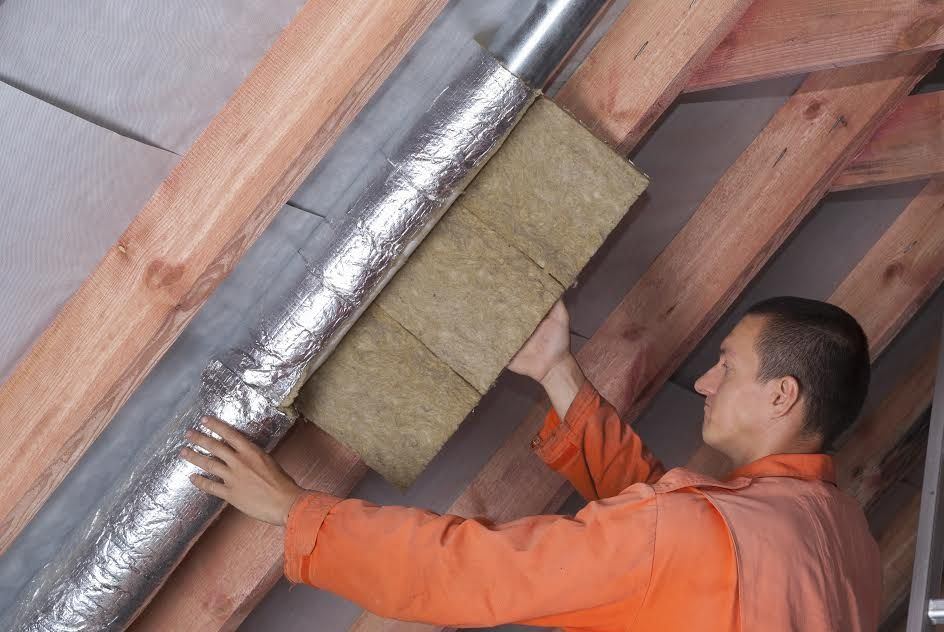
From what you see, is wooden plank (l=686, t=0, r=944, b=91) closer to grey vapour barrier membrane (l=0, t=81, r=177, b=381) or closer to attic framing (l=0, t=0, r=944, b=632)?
attic framing (l=0, t=0, r=944, b=632)

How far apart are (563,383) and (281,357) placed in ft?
1.67

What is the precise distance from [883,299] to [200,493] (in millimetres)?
1643

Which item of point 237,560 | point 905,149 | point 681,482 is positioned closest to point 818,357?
point 681,482

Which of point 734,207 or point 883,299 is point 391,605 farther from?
point 883,299

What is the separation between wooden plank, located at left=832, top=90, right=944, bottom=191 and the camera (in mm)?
1986

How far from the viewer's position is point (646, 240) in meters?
2.12

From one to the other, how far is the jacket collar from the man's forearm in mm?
317

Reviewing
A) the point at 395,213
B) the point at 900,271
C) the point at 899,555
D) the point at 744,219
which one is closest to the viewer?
the point at 395,213

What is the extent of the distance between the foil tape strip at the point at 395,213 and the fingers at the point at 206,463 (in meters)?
0.12

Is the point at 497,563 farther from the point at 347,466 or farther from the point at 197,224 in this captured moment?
the point at 197,224

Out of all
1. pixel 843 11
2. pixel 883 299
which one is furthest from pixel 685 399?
pixel 843 11

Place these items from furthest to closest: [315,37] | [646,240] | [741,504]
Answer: [646,240]
[741,504]
[315,37]

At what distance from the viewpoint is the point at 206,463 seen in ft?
4.42

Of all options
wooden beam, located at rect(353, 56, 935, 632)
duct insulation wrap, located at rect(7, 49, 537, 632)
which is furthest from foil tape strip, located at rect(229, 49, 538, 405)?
wooden beam, located at rect(353, 56, 935, 632)
